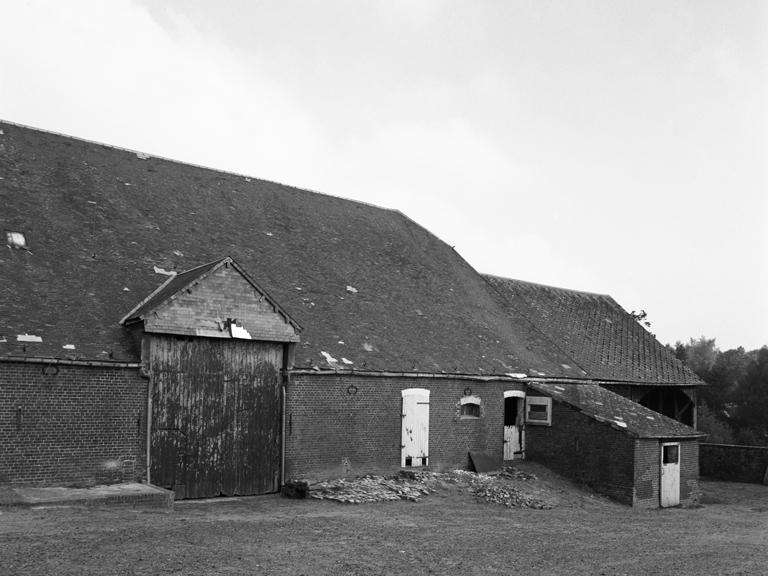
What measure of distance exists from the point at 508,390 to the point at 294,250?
310 inches

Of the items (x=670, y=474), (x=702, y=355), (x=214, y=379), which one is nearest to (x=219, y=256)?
(x=214, y=379)

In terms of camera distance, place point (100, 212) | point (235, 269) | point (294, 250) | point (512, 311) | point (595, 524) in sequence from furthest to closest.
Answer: point (512, 311) → point (294, 250) → point (100, 212) → point (235, 269) → point (595, 524)

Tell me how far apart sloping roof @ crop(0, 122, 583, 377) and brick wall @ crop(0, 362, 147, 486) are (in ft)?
1.63

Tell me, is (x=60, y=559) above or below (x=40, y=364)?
below

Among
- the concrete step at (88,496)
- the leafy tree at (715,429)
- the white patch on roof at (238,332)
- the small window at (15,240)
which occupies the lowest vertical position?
the leafy tree at (715,429)

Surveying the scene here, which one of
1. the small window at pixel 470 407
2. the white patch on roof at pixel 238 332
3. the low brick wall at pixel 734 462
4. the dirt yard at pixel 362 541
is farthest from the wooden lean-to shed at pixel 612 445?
the white patch on roof at pixel 238 332

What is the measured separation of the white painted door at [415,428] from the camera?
855 inches

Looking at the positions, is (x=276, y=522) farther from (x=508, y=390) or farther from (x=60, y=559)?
(x=508, y=390)

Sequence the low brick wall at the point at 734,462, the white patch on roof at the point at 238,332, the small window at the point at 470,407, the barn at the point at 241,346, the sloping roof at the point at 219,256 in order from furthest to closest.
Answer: the low brick wall at the point at 734,462 < the small window at the point at 470,407 < the white patch on roof at the point at 238,332 < the sloping roof at the point at 219,256 < the barn at the point at 241,346

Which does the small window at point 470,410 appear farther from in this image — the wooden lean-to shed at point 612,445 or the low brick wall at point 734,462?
the low brick wall at point 734,462

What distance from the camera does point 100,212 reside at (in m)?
20.8

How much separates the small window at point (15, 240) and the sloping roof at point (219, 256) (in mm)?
227

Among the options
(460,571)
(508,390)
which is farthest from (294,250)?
(460,571)

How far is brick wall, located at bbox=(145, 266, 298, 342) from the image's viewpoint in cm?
1725
